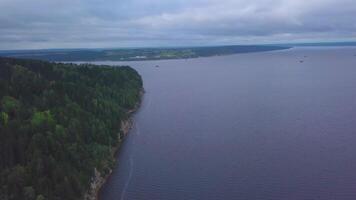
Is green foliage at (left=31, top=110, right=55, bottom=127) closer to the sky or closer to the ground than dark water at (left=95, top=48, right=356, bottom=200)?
closer to the sky

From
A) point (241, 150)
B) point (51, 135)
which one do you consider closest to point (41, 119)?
point (51, 135)

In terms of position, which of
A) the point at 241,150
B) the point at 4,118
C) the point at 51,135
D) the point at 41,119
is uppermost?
the point at 4,118

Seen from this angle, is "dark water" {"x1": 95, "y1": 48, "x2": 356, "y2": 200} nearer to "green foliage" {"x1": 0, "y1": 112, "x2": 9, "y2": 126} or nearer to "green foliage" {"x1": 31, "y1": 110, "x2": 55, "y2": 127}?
"green foliage" {"x1": 31, "y1": 110, "x2": 55, "y2": 127}

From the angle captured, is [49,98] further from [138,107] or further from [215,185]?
[138,107]

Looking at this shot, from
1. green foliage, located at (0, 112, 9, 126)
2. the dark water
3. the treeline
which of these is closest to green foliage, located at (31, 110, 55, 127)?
the treeline

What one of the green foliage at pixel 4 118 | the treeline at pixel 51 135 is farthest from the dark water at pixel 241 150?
the green foliage at pixel 4 118

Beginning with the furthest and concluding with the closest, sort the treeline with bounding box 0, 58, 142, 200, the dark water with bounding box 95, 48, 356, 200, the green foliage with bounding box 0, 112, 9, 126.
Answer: the green foliage with bounding box 0, 112, 9, 126 < the dark water with bounding box 95, 48, 356, 200 < the treeline with bounding box 0, 58, 142, 200

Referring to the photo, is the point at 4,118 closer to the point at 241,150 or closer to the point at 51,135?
the point at 51,135
